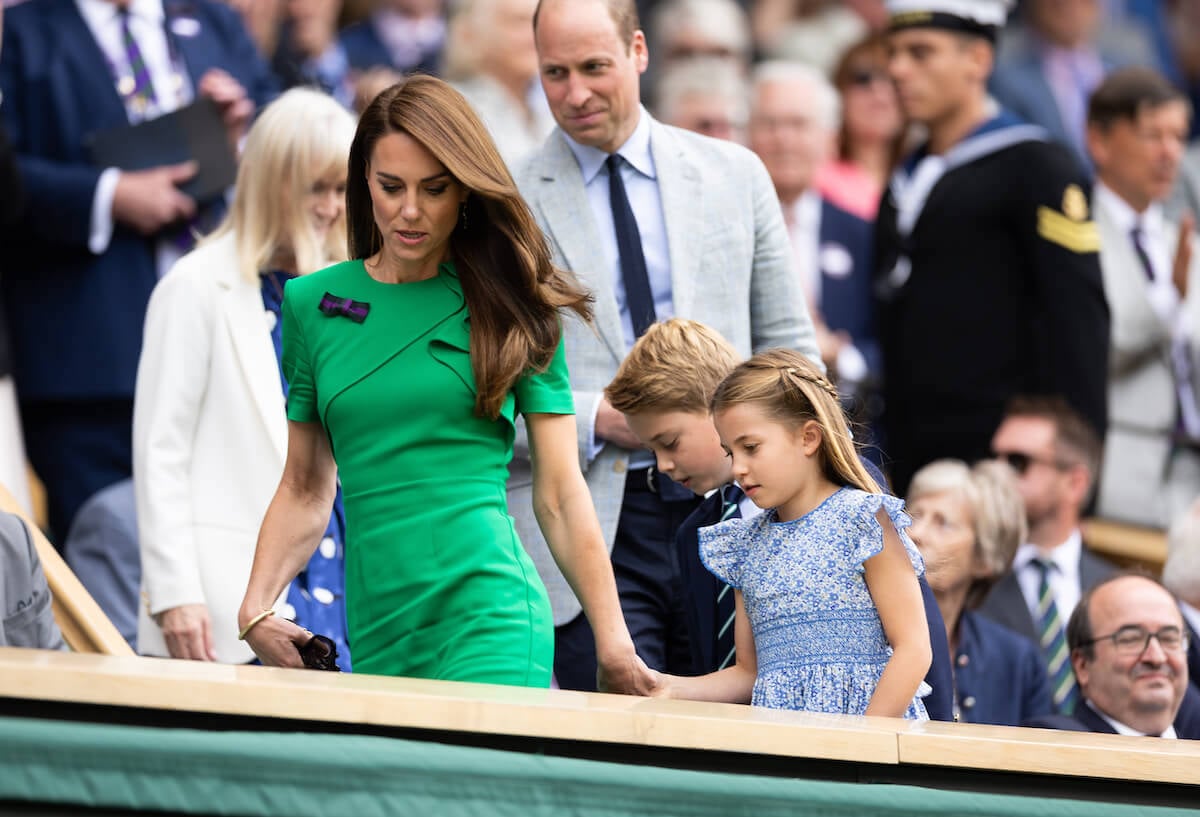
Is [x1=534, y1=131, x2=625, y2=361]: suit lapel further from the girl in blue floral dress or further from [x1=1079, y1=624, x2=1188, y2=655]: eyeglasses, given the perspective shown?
[x1=1079, y1=624, x2=1188, y2=655]: eyeglasses

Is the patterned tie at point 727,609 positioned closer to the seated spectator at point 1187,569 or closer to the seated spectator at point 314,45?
the seated spectator at point 1187,569

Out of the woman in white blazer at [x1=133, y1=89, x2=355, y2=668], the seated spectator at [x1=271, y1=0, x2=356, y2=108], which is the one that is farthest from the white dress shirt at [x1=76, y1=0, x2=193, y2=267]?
the seated spectator at [x1=271, y1=0, x2=356, y2=108]

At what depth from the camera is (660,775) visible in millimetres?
3123

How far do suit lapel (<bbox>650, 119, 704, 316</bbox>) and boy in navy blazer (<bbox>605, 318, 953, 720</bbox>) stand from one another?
1.03 feet

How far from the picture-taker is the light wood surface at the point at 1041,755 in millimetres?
3250

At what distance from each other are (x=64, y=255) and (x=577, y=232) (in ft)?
6.42

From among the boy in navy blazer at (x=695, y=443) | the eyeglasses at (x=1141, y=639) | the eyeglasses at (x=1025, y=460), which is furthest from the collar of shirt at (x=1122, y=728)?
the eyeglasses at (x=1025, y=460)

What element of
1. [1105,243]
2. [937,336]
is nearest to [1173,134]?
[1105,243]

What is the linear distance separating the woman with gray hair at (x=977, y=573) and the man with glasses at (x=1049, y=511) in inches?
13.8

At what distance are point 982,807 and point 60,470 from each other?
11.4 feet

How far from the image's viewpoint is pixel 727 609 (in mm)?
4246

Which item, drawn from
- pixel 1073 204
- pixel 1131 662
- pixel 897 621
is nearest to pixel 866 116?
pixel 1073 204

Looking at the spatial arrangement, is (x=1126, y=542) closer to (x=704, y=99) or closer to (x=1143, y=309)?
(x=1143, y=309)

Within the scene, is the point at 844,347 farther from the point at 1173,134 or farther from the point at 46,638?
the point at 46,638
